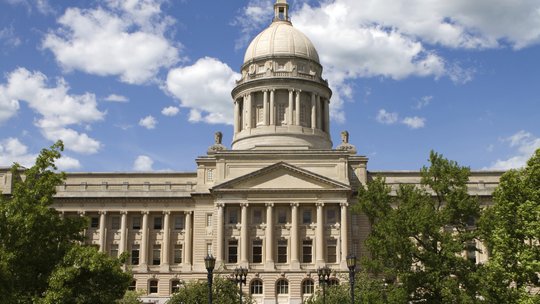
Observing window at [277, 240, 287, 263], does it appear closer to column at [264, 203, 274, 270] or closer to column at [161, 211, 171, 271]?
column at [264, 203, 274, 270]

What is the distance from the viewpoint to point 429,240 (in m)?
44.8

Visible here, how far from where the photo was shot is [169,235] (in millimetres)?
78500

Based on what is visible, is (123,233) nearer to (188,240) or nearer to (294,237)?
(188,240)

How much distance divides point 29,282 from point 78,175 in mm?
50670

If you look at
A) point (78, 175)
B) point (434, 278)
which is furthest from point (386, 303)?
point (78, 175)

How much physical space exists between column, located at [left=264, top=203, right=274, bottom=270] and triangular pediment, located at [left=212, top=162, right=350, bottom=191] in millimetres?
2374

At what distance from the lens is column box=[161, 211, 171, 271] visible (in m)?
77.2

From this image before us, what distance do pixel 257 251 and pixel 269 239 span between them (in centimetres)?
219

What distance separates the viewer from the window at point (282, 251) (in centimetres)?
Result: 7319

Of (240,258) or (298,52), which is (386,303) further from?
(298,52)

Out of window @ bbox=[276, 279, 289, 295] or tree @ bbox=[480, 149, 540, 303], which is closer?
tree @ bbox=[480, 149, 540, 303]

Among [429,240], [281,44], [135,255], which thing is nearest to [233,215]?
[135,255]

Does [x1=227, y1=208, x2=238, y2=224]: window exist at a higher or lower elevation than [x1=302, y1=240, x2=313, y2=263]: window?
higher

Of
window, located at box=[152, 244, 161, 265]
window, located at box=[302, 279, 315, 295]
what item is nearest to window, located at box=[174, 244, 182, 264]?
window, located at box=[152, 244, 161, 265]
